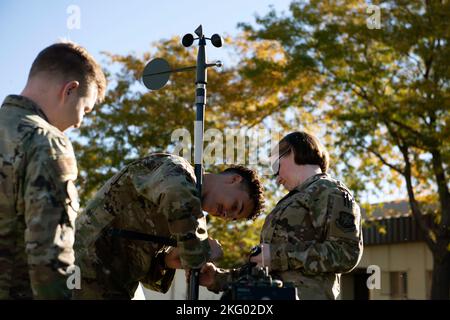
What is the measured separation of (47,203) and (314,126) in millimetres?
16924

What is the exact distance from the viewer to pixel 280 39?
18547 mm

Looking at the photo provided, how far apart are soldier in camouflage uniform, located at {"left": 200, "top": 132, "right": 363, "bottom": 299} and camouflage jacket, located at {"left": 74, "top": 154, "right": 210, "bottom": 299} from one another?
415 millimetres

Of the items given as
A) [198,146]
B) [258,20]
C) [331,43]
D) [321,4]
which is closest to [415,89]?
[331,43]

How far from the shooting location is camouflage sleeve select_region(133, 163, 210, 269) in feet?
13.2

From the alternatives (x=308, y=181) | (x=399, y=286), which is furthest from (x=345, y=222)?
(x=399, y=286)

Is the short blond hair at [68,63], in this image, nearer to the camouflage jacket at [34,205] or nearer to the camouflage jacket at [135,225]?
the camouflage jacket at [34,205]

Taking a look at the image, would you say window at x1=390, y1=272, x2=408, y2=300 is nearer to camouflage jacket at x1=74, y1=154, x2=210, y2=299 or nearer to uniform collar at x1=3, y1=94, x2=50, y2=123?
camouflage jacket at x1=74, y1=154, x2=210, y2=299

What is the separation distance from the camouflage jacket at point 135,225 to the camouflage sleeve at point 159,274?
0.23ft

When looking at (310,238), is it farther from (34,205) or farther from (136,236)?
(34,205)

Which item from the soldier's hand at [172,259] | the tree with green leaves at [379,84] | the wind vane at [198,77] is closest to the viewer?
the soldier's hand at [172,259]

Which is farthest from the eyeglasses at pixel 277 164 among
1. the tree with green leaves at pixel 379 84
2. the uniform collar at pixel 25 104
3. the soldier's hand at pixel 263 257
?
the tree with green leaves at pixel 379 84

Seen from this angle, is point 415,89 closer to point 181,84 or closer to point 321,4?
point 321,4

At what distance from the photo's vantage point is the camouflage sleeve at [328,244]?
4.23 metres

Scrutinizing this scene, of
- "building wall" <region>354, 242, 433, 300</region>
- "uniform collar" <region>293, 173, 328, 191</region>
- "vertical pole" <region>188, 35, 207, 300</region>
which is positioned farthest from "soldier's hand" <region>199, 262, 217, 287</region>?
"building wall" <region>354, 242, 433, 300</region>
